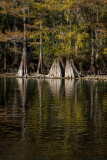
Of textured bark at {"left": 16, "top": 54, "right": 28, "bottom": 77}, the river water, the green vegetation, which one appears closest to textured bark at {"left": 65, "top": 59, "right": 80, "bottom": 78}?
the green vegetation

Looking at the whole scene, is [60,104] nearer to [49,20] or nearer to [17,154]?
[17,154]

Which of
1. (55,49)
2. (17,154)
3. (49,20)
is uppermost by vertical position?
(49,20)

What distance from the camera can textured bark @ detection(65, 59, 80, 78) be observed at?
64125 mm

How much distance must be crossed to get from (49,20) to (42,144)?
2101 inches

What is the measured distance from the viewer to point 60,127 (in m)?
18.9

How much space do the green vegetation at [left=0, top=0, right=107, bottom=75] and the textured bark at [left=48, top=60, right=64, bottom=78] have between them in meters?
1.23

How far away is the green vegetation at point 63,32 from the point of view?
6303 centimetres

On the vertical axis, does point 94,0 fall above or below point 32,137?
above

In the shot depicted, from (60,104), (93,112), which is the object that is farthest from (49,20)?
(93,112)

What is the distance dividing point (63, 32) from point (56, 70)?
5758 millimetres

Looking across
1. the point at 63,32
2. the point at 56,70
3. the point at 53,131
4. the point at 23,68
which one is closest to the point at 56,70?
the point at 56,70

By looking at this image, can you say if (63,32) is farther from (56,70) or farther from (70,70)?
(56,70)

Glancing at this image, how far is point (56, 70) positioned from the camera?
65.2 m

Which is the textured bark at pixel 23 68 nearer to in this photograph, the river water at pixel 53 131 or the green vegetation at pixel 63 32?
the green vegetation at pixel 63 32
